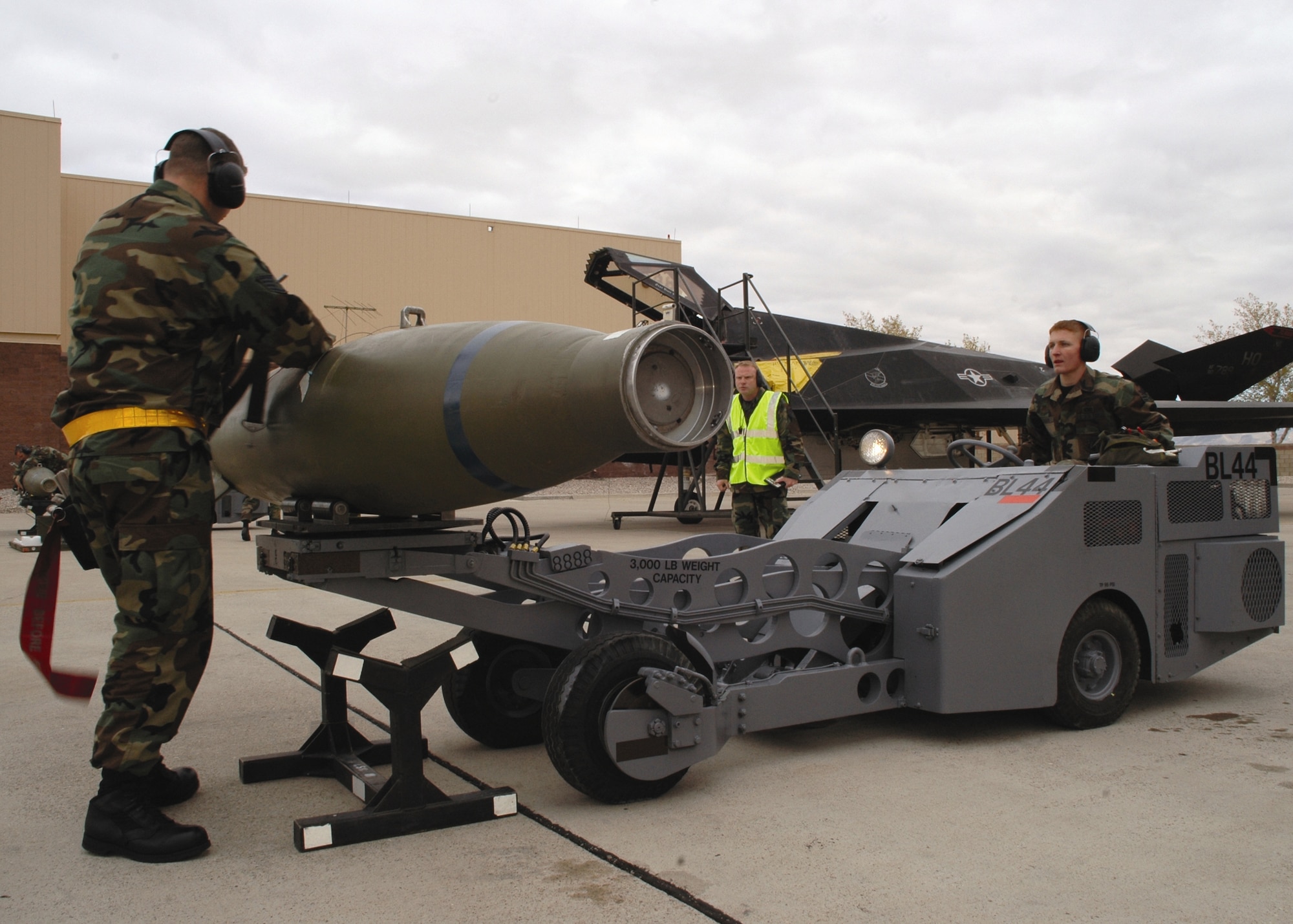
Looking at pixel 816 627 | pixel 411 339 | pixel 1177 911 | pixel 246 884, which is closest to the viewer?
pixel 1177 911

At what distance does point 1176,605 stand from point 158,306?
386cm

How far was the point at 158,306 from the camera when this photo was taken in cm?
251

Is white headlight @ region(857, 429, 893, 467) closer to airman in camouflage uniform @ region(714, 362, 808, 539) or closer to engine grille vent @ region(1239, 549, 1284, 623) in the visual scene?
airman in camouflage uniform @ region(714, 362, 808, 539)

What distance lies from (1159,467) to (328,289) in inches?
1016

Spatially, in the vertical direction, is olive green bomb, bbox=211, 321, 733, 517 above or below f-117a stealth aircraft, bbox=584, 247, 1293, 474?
below

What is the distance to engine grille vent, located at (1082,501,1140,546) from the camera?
362cm

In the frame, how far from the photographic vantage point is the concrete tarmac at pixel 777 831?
2.12 m

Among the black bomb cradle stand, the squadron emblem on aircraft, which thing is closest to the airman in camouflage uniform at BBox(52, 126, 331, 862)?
the black bomb cradle stand

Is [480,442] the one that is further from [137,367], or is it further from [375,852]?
[375,852]

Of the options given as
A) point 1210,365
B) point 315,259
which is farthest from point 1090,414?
point 315,259

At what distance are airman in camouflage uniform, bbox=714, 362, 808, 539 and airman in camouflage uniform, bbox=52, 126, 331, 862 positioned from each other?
3669mm

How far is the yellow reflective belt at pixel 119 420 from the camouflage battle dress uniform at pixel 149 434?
0.04 ft

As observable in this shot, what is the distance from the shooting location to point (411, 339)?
264 cm

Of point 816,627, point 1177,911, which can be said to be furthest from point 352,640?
point 1177,911
